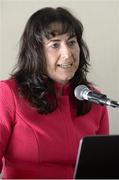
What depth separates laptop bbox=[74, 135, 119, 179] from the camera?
931mm

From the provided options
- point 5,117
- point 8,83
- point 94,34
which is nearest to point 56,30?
point 8,83

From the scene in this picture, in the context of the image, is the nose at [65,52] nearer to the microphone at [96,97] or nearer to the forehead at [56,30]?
the forehead at [56,30]

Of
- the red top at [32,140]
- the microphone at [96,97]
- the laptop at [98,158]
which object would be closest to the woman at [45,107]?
the red top at [32,140]

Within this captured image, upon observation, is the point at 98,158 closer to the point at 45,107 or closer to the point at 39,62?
the point at 45,107

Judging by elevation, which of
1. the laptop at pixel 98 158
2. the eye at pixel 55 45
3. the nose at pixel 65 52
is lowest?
the laptop at pixel 98 158

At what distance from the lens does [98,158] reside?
0.95 meters

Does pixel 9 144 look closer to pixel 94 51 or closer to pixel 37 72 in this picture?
pixel 37 72

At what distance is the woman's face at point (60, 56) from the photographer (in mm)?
1479

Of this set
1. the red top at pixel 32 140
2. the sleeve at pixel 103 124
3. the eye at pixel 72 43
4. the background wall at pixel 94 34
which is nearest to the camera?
the red top at pixel 32 140

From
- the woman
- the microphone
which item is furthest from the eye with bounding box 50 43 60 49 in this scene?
the microphone

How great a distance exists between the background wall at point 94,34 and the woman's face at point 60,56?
1.58 ft

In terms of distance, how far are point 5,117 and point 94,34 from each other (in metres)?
0.94

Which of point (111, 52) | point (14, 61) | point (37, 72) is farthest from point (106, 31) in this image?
point (37, 72)

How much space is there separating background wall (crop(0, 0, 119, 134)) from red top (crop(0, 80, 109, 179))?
1.66 ft
